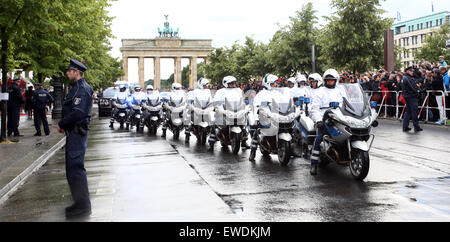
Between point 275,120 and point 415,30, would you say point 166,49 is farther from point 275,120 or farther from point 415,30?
point 275,120

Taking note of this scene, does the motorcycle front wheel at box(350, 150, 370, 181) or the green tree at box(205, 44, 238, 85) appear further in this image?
the green tree at box(205, 44, 238, 85)

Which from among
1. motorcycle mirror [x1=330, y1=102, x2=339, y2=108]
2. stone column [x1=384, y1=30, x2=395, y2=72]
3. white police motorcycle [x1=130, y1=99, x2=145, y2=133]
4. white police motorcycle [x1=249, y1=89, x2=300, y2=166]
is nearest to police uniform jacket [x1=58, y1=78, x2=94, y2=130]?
motorcycle mirror [x1=330, y1=102, x2=339, y2=108]

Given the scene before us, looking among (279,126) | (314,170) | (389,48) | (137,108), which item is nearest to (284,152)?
(279,126)

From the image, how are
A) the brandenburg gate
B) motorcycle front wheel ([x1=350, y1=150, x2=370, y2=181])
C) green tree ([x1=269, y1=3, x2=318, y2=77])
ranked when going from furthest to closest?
the brandenburg gate < green tree ([x1=269, y1=3, x2=318, y2=77]) < motorcycle front wheel ([x1=350, y1=150, x2=370, y2=181])

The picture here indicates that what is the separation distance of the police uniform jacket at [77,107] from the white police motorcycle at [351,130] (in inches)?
150

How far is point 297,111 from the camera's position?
10.6m

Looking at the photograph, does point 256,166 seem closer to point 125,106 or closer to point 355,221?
point 355,221

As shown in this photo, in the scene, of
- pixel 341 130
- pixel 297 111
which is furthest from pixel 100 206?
pixel 297 111

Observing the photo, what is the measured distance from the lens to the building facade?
11074cm

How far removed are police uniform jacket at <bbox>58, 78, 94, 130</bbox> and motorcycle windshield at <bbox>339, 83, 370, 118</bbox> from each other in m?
4.00

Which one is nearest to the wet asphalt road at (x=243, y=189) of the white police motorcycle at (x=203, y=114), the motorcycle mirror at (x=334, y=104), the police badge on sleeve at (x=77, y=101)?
the motorcycle mirror at (x=334, y=104)

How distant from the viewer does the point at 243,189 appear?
313 inches

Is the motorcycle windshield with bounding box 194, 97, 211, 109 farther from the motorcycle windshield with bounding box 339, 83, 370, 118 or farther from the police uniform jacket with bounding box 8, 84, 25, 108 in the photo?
the police uniform jacket with bounding box 8, 84, 25, 108

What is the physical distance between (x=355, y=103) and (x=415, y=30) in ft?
391
